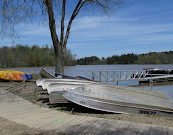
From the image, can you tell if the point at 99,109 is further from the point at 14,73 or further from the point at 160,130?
the point at 14,73

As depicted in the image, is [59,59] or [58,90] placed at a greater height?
[59,59]

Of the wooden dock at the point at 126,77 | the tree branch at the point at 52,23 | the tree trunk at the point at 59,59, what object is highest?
the tree branch at the point at 52,23

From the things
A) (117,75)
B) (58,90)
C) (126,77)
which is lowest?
(126,77)

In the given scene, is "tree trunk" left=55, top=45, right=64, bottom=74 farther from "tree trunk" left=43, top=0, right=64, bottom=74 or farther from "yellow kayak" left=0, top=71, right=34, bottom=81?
"yellow kayak" left=0, top=71, right=34, bottom=81

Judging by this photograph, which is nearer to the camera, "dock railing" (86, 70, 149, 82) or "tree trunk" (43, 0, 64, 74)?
"tree trunk" (43, 0, 64, 74)

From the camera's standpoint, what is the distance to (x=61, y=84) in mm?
7824

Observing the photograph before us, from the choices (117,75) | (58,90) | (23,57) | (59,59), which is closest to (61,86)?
(58,90)

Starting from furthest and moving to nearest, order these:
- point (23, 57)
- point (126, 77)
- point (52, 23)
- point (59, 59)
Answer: point (23, 57) → point (126, 77) → point (59, 59) → point (52, 23)

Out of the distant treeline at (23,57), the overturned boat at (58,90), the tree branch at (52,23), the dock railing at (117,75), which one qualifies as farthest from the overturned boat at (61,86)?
the distant treeline at (23,57)

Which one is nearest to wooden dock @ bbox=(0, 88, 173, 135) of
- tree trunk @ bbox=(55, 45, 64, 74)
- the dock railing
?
tree trunk @ bbox=(55, 45, 64, 74)

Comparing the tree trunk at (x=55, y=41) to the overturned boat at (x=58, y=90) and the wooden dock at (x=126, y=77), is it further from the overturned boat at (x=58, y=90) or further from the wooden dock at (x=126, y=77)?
the wooden dock at (x=126, y=77)

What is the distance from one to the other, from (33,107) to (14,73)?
41.9 feet

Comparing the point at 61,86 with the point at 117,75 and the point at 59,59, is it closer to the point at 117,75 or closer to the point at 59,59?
the point at 59,59

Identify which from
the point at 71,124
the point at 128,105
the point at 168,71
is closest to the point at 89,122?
the point at 71,124
